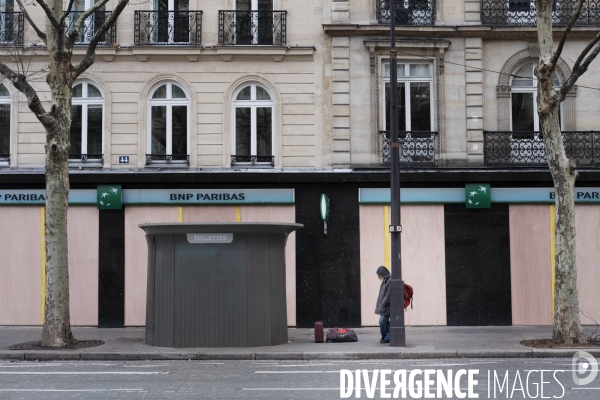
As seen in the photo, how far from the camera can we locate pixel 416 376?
12.7 m

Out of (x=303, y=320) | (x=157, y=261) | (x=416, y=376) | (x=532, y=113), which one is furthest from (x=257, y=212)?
(x=416, y=376)

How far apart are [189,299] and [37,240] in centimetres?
665

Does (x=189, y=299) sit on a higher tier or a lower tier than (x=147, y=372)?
higher

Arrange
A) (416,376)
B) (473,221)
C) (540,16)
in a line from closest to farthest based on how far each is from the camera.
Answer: (416,376)
(540,16)
(473,221)

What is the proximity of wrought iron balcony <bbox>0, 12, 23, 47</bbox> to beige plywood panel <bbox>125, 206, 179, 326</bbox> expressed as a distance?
5.25 meters

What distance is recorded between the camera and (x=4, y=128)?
2183 centimetres

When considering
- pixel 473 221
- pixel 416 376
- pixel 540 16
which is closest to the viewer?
pixel 416 376

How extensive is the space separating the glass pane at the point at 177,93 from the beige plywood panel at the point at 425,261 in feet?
20.8

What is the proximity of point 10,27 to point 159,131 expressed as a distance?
15.2 feet

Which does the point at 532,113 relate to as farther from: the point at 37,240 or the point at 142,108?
the point at 37,240

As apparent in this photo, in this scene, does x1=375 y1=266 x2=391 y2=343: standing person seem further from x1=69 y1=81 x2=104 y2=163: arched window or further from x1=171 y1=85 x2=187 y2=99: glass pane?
x1=69 y1=81 x2=104 y2=163: arched window

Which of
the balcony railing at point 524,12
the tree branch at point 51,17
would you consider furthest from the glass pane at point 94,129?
the balcony railing at point 524,12

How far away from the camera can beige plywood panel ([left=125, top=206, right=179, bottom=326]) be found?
2128 centimetres

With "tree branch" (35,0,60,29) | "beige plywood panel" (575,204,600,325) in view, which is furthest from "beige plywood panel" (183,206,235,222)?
"beige plywood panel" (575,204,600,325)
